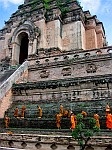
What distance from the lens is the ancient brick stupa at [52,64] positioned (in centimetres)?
1143

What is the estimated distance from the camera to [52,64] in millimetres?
15164

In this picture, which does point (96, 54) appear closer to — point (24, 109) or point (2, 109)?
point (24, 109)

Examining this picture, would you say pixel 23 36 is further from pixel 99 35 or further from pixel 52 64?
pixel 99 35

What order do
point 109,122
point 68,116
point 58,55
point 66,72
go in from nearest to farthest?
point 109,122 → point 68,116 → point 66,72 → point 58,55

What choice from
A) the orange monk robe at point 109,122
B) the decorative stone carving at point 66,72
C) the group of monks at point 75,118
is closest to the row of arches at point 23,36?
the decorative stone carving at point 66,72

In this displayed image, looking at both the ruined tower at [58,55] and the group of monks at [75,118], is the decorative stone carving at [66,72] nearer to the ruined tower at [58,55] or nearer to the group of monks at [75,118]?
the ruined tower at [58,55]

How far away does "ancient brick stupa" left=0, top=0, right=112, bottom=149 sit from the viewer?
1143cm

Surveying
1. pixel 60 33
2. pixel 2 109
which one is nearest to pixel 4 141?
pixel 2 109

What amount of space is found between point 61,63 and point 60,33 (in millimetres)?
6419

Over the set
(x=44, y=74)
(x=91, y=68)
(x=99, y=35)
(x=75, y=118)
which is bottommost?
(x=75, y=118)

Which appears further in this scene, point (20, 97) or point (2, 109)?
point (20, 97)

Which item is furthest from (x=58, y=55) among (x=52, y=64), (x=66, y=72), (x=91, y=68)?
(x=91, y=68)

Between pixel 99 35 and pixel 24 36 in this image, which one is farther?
pixel 99 35

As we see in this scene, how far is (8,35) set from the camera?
74.3 feet
